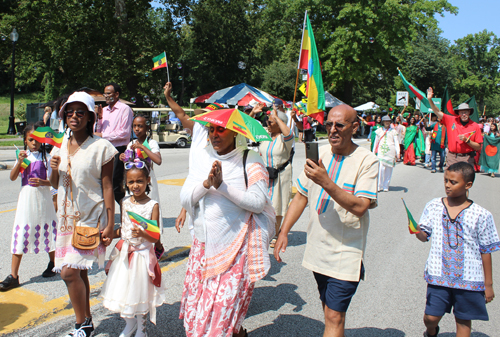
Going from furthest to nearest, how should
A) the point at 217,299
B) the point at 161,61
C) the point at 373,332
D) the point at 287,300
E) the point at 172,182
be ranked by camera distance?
the point at 172,182
the point at 161,61
the point at 287,300
the point at 373,332
the point at 217,299

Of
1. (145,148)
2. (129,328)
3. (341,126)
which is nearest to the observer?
(341,126)

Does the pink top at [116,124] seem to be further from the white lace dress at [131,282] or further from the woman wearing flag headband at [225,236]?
the woman wearing flag headband at [225,236]

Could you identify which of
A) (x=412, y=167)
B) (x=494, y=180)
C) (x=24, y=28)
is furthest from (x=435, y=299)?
(x=24, y=28)

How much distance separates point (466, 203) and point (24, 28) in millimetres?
26577

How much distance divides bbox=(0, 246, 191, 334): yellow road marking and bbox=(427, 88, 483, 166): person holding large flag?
598 centimetres

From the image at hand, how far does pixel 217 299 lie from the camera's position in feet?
9.66

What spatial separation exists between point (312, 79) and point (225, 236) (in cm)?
169

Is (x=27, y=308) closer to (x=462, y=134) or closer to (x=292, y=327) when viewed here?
(x=292, y=327)

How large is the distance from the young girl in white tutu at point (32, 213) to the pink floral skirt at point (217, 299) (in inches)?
79.0

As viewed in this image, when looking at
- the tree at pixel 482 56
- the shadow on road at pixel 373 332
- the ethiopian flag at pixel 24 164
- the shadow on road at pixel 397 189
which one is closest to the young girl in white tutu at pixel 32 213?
the ethiopian flag at pixel 24 164

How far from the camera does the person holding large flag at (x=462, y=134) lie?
23.3ft

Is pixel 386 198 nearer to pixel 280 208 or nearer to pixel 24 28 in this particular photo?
pixel 280 208

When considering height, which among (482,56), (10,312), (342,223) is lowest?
(10,312)

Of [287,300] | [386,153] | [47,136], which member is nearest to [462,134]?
[386,153]
